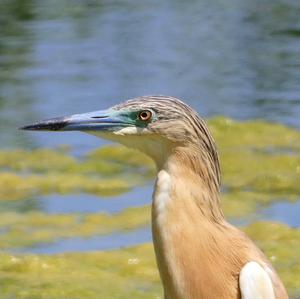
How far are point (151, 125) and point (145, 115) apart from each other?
0.05 m

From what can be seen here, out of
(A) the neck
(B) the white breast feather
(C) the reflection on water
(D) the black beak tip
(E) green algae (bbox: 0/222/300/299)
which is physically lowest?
(C) the reflection on water

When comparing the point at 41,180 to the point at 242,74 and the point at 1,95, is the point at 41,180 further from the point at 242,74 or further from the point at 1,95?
the point at 242,74

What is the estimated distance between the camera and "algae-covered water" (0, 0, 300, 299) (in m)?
6.64

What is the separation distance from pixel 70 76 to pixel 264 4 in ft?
9.98

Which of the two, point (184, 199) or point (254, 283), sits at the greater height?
point (184, 199)

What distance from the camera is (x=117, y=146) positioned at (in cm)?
838

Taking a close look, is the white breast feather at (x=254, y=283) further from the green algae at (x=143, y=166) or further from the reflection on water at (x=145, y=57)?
the reflection on water at (x=145, y=57)

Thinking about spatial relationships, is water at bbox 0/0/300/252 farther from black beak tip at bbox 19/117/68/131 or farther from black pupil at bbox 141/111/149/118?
black pupil at bbox 141/111/149/118

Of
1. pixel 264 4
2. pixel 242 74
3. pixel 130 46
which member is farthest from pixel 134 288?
pixel 264 4

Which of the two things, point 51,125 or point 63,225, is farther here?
point 63,225

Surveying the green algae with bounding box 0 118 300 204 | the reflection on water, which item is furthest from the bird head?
the reflection on water

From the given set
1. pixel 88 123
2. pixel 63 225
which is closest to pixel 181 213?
pixel 88 123

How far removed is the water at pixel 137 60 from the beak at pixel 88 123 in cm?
253

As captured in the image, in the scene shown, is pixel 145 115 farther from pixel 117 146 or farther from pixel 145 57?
pixel 145 57
